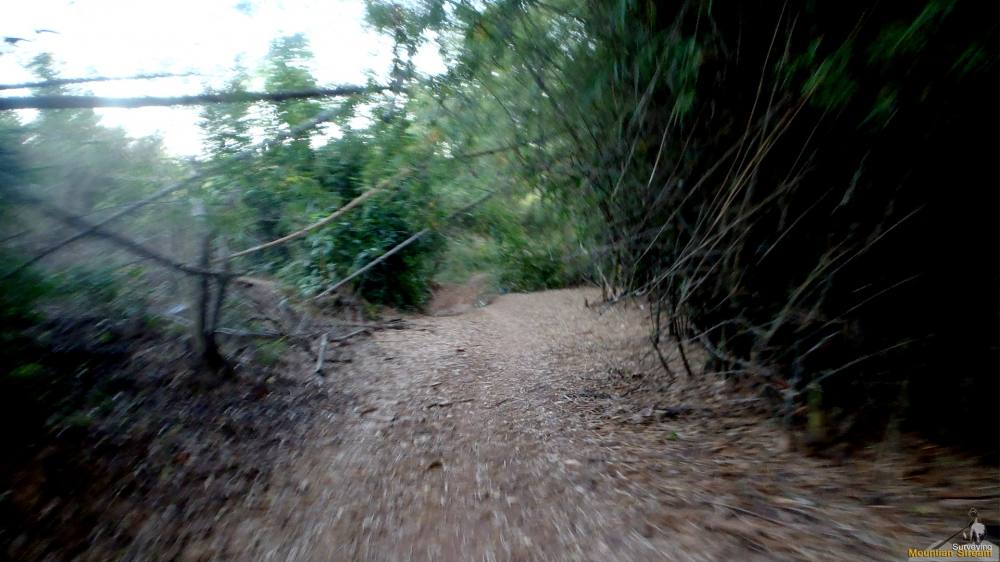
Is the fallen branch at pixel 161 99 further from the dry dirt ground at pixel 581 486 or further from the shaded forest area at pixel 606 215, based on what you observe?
the dry dirt ground at pixel 581 486

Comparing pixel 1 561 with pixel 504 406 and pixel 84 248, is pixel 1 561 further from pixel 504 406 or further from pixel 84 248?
pixel 504 406

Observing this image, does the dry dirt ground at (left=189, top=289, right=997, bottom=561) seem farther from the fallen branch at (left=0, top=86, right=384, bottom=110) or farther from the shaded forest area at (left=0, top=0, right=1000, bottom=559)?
the fallen branch at (left=0, top=86, right=384, bottom=110)

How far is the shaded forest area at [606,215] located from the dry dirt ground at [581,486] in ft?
1.09

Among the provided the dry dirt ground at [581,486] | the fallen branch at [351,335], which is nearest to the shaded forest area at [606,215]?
the dry dirt ground at [581,486]

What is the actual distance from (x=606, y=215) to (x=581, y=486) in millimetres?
2677

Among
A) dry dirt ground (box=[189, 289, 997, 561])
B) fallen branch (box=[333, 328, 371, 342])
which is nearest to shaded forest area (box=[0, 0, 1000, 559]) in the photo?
dry dirt ground (box=[189, 289, 997, 561])

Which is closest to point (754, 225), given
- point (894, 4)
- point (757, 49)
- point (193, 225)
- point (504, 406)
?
point (757, 49)

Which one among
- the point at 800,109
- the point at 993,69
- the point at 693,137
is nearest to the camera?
the point at 993,69

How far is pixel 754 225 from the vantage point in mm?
3717

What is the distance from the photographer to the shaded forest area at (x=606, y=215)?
2.75 m

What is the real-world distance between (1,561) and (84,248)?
6.15ft

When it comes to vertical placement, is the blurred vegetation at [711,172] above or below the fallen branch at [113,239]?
above

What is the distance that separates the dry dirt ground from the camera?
2.80 metres

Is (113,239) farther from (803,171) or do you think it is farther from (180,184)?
(803,171)
